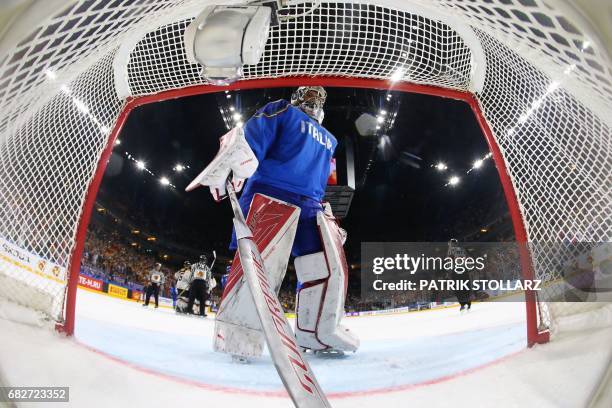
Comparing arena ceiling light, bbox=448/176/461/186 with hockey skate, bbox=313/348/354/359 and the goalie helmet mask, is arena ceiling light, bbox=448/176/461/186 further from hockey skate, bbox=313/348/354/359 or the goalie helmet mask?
hockey skate, bbox=313/348/354/359

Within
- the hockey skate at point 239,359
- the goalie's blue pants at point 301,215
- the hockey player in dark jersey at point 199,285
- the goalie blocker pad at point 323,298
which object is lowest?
the hockey player in dark jersey at point 199,285

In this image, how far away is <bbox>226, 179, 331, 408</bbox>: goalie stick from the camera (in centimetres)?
43

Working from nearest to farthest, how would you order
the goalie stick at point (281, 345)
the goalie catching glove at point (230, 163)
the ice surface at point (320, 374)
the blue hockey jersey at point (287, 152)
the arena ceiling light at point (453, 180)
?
the goalie stick at point (281, 345)
the ice surface at point (320, 374)
the goalie catching glove at point (230, 163)
the blue hockey jersey at point (287, 152)
the arena ceiling light at point (453, 180)

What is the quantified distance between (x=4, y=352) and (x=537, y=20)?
935 millimetres

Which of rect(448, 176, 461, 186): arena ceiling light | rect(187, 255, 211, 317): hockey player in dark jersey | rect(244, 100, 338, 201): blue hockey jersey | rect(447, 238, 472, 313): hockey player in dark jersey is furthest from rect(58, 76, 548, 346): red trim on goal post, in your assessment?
rect(448, 176, 461, 186): arena ceiling light

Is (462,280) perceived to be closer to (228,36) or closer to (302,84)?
(302,84)

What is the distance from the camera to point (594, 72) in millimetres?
500

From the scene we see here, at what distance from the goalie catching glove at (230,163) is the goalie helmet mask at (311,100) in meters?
0.47

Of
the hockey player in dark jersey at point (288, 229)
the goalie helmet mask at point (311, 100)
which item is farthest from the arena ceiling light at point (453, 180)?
the hockey player in dark jersey at point (288, 229)

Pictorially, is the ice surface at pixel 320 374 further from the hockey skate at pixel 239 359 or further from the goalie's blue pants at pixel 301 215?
the goalie's blue pants at pixel 301 215

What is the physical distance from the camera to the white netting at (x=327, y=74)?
888 mm

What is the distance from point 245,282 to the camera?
1.11 m

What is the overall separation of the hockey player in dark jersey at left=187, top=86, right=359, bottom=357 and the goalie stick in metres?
0.36

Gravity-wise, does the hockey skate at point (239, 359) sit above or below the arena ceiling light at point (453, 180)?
below
